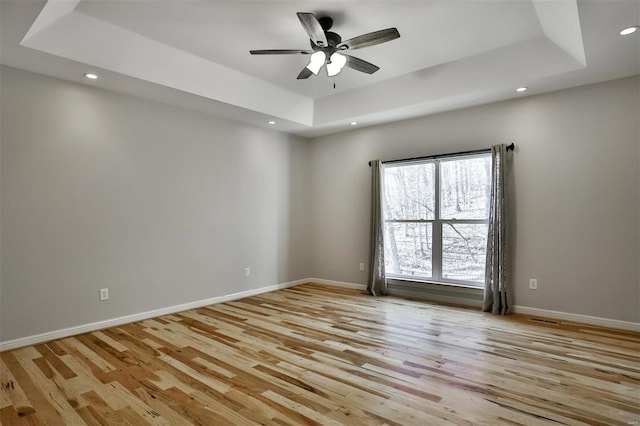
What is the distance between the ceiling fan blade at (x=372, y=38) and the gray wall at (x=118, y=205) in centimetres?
251

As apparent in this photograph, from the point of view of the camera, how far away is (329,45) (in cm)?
319

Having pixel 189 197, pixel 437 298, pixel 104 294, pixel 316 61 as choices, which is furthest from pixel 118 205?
pixel 437 298

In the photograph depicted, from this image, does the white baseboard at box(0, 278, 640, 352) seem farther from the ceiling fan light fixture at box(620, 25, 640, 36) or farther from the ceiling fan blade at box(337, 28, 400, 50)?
the ceiling fan blade at box(337, 28, 400, 50)

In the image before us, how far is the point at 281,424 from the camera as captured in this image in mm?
2000

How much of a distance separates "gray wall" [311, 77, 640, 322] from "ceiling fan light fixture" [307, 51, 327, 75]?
2.28m

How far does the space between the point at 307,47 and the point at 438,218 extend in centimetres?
282

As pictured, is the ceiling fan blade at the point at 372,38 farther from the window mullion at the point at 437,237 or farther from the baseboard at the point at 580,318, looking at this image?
the baseboard at the point at 580,318

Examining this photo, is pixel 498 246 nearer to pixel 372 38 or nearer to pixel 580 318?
pixel 580 318

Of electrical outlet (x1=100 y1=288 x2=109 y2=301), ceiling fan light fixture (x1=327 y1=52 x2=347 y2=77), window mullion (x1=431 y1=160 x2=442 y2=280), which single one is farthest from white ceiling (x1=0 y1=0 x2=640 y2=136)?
electrical outlet (x1=100 y1=288 x2=109 y2=301)

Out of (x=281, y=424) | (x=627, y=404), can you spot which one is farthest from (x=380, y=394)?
(x=627, y=404)

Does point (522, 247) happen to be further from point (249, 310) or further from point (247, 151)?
point (247, 151)

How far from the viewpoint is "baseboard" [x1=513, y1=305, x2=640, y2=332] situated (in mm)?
3617

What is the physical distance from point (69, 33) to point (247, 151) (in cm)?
259

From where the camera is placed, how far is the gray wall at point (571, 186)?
144 inches
